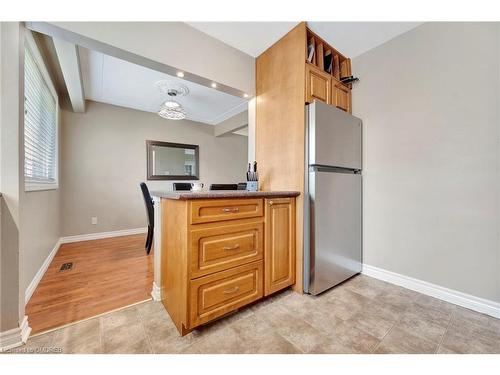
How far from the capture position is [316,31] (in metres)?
1.92

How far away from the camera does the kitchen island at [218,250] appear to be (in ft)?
4.06

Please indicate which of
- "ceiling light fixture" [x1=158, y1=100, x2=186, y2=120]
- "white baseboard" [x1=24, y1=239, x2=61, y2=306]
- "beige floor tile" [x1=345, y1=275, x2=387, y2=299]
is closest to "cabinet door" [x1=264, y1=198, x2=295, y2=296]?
"beige floor tile" [x1=345, y1=275, x2=387, y2=299]

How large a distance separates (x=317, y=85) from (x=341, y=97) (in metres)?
0.45

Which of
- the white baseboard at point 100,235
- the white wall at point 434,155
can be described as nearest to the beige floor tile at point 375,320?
the white wall at point 434,155

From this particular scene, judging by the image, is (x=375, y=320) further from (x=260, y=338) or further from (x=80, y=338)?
(x=80, y=338)

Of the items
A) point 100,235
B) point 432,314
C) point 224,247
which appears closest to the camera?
point 224,247

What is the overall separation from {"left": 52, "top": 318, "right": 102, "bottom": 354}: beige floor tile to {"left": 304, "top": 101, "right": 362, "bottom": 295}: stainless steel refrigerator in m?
1.53

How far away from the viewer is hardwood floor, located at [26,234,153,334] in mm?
1483

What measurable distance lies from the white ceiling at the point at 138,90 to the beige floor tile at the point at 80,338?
2.62 metres

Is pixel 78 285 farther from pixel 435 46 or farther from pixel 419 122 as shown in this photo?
pixel 435 46

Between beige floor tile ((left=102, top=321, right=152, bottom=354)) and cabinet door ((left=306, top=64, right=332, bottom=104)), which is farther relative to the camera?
cabinet door ((left=306, top=64, right=332, bottom=104))

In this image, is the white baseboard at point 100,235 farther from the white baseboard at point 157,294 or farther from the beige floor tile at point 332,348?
the beige floor tile at point 332,348

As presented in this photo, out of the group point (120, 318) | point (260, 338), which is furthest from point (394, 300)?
point (120, 318)

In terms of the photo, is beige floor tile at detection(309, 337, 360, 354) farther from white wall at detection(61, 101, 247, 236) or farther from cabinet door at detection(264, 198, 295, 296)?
white wall at detection(61, 101, 247, 236)
